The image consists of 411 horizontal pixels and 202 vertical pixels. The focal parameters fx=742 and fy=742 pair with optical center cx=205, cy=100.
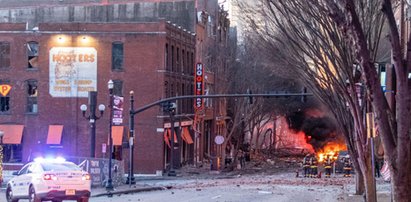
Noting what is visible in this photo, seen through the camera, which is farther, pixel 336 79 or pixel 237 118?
pixel 237 118

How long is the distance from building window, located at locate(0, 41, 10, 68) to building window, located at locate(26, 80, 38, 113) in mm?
2195

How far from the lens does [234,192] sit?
3397 cm

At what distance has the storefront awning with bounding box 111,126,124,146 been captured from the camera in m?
54.8

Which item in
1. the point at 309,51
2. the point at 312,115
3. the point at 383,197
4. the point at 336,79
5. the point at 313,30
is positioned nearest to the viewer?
the point at 313,30

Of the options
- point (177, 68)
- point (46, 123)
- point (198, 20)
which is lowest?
point (46, 123)

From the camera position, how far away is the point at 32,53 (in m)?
55.6

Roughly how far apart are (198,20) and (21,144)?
834 inches

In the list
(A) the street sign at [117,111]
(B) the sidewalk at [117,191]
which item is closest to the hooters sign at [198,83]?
(B) the sidewalk at [117,191]

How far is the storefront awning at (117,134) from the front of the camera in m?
54.8

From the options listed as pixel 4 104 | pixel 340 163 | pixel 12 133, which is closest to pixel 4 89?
pixel 4 104

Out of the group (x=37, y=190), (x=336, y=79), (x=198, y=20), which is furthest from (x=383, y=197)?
(x=198, y=20)

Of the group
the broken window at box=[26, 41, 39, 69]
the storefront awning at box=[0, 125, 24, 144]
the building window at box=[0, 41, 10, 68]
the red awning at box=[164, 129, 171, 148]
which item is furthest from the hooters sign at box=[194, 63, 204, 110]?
the building window at box=[0, 41, 10, 68]

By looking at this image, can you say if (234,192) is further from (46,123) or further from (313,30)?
(46,123)

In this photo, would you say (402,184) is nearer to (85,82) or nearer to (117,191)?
(117,191)
